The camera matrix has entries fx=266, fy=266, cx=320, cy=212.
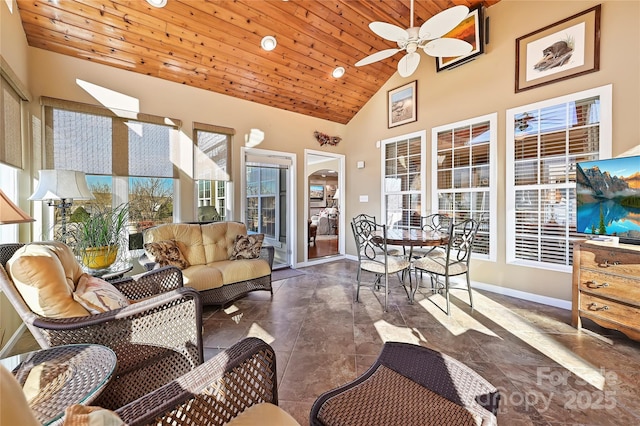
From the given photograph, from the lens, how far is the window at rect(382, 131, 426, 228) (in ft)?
15.1

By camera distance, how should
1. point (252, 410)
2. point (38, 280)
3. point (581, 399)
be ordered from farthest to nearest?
point (581, 399) → point (38, 280) → point (252, 410)

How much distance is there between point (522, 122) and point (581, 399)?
310 cm

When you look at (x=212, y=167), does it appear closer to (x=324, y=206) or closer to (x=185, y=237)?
(x=185, y=237)

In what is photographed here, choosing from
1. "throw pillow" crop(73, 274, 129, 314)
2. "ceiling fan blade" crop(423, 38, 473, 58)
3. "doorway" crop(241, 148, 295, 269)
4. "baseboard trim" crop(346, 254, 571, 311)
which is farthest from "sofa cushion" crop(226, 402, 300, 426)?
"doorway" crop(241, 148, 295, 269)

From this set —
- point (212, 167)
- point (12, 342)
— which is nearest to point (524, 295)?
point (212, 167)

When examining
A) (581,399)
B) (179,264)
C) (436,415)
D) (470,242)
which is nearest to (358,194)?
(470,242)

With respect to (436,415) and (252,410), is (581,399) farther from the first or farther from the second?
(252,410)

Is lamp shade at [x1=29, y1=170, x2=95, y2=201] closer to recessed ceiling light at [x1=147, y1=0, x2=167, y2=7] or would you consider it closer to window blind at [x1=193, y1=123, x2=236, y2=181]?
window blind at [x1=193, y1=123, x2=236, y2=181]

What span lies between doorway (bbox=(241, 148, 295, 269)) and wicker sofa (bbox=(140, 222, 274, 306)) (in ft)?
3.45

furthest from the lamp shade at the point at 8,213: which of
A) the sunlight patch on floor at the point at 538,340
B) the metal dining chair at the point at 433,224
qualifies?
the metal dining chair at the point at 433,224

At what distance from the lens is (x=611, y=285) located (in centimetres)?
233

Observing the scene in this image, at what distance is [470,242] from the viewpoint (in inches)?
118

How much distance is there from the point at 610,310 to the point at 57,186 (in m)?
5.02

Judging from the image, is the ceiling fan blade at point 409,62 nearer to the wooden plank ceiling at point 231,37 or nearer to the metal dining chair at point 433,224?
the wooden plank ceiling at point 231,37
